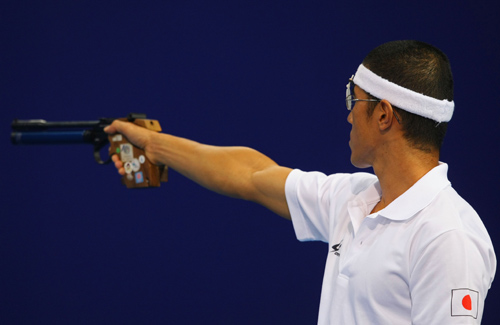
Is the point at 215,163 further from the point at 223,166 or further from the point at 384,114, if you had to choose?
the point at 384,114

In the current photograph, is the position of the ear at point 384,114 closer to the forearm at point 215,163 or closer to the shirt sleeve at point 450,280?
the shirt sleeve at point 450,280

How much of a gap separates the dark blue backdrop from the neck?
1.41m

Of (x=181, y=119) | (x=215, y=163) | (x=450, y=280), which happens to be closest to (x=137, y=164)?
(x=215, y=163)

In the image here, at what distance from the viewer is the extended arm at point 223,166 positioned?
5.89 feet

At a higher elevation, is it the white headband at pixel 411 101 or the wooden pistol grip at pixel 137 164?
the white headband at pixel 411 101

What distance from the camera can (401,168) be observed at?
139cm

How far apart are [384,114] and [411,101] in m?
0.08

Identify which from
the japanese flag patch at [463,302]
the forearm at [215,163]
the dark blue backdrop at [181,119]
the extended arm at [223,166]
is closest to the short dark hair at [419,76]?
the japanese flag patch at [463,302]

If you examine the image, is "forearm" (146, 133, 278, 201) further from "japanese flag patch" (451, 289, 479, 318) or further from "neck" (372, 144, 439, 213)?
"japanese flag patch" (451, 289, 479, 318)

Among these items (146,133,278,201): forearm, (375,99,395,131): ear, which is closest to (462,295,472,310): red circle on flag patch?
(375,99,395,131): ear

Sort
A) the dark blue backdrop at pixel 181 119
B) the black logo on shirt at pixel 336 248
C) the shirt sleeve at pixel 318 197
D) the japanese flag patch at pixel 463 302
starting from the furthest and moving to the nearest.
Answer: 1. the dark blue backdrop at pixel 181 119
2. the shirt sleeve at pixel 318 197
3. the black logo on shirt at pixel 336 248
4. the japanese flag patch at pixel 463 302

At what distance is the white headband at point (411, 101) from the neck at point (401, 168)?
0.32 ft

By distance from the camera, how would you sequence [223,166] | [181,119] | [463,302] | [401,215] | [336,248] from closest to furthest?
[463,302], [401,215], [336,248], [223,166], [181,119]

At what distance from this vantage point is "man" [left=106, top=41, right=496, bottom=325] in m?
1.16
